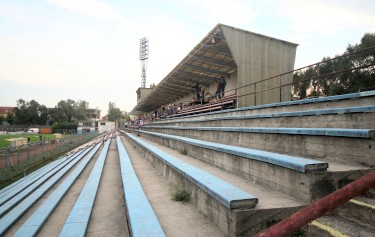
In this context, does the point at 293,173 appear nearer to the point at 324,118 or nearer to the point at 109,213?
the point at 324,118

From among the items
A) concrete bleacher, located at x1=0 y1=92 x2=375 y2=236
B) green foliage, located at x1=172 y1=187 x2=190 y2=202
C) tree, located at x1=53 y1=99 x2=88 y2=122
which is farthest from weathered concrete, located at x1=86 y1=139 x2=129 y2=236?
tree, located at x1=53 y1=99 x2=88 y2=122

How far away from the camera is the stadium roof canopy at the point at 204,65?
36.9 feet

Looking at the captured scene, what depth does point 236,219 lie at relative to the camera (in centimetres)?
214

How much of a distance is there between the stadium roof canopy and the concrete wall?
73 centimetres

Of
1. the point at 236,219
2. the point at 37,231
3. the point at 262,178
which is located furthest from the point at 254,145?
the point at 37,231

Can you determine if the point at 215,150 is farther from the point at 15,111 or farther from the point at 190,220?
the point at 15,111

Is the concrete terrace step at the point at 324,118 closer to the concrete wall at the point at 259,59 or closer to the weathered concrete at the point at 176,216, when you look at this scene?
the weathered concrete at the point at 176,216

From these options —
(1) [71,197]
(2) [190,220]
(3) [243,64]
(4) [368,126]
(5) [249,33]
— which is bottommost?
(1) [71,197]

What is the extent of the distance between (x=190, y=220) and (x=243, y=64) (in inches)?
357

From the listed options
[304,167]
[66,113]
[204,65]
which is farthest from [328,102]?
[66,113]

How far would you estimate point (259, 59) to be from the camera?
11.3 m

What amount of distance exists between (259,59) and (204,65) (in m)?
4.32

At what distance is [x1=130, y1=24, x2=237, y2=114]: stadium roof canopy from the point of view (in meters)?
11.3

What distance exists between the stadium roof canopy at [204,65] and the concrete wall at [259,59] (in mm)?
733
